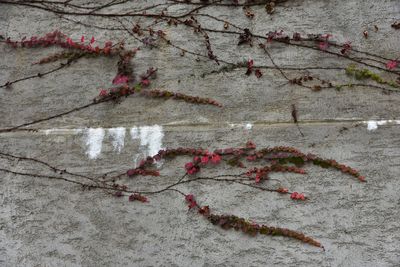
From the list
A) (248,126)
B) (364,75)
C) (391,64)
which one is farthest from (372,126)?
(248,126)

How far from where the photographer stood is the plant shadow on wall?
9.73 ft

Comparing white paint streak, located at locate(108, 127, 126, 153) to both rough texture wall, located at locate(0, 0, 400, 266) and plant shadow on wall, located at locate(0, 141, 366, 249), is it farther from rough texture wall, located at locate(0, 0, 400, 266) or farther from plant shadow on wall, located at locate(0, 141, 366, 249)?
plant shadow on wall, located at locate(0, 141, 366, 249)

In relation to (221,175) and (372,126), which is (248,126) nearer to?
(221,175)

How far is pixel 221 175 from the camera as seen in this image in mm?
3076

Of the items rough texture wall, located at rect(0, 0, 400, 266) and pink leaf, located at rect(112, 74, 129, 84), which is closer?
rough texture wall, located at rect(0, 0, 400, 266)

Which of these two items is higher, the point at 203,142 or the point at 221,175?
the point at 203,142

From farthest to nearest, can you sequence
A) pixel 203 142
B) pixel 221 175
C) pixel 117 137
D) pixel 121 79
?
pixel 121 79, pixel 117 137, pixel 203 142, pixel 221 175

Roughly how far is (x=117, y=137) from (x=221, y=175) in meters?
0.76

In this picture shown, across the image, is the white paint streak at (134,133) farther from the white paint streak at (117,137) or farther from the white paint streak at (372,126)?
the white paint streak at (372,126)

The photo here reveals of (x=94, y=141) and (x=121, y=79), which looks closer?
(x=94, y=141)

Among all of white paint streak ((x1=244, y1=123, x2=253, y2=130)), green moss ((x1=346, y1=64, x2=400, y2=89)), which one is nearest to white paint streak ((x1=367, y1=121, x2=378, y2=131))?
green moss ((x1=346, y1=64, x2=400, y2=89))

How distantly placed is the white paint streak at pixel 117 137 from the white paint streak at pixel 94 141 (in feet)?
0.23

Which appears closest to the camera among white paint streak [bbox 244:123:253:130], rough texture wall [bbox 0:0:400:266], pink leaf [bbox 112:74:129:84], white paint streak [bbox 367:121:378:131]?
rough texture wall [bbox 0:0:400:266]

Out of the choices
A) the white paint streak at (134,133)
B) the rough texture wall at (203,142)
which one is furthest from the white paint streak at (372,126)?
the white paint streak at (134,133)
